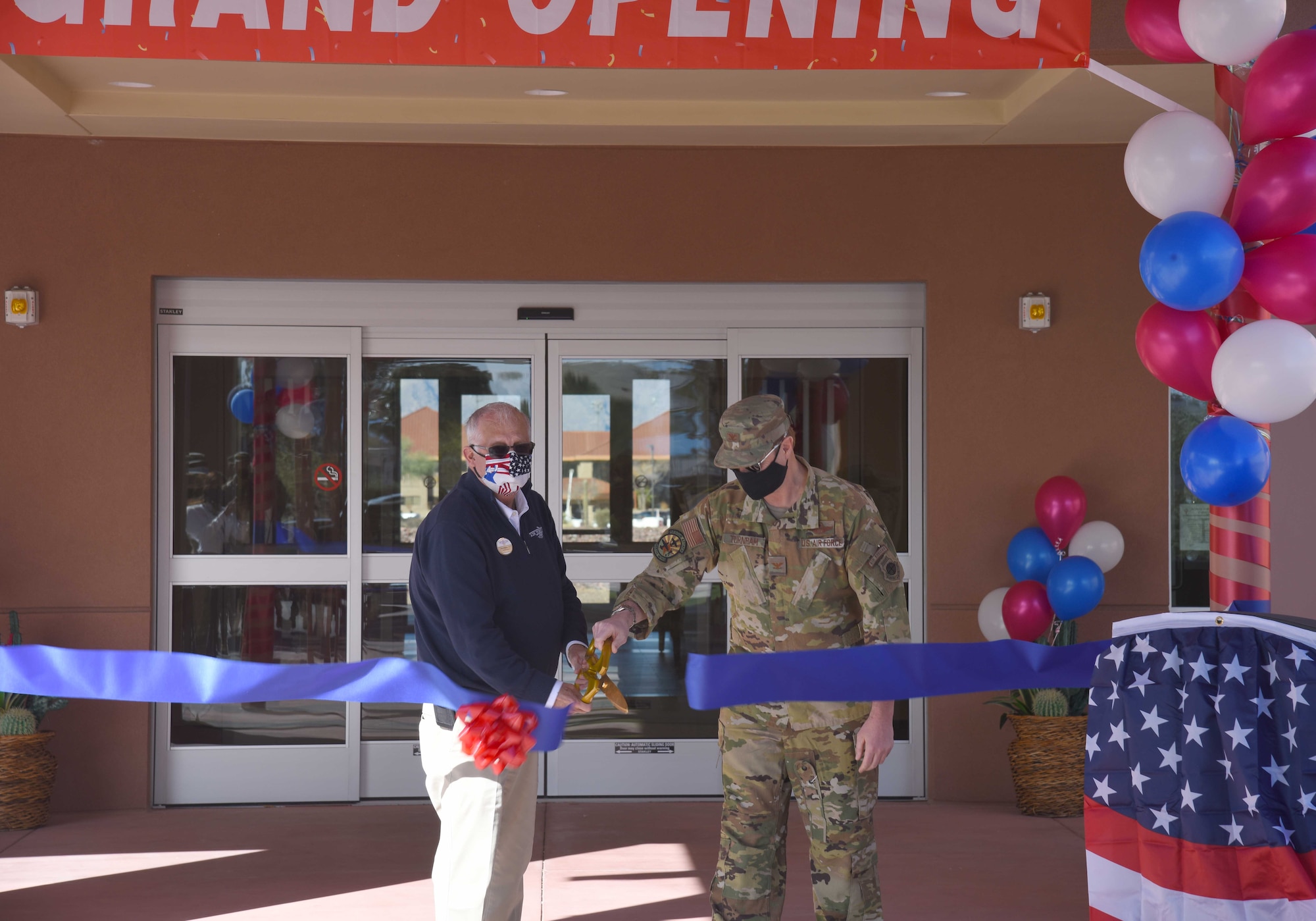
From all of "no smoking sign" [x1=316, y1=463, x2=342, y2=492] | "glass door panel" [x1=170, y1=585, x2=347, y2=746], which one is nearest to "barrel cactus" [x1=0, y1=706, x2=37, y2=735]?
"glass door panel" [x1=170, y1=585, x2=347, y2=746]

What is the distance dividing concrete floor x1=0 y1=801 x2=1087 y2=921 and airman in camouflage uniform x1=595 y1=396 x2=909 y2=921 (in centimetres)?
113

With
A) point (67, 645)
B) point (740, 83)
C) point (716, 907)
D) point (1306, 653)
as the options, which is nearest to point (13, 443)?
point (67, 645)

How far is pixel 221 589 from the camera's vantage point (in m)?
5.88

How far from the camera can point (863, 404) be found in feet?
19.9

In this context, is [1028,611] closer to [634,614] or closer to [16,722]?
[634,614]

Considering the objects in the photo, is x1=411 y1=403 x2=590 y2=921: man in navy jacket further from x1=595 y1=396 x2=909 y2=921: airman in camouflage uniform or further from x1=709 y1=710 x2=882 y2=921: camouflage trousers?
x1=709 y1=710 x2=882 y2=921: camouflage trousers

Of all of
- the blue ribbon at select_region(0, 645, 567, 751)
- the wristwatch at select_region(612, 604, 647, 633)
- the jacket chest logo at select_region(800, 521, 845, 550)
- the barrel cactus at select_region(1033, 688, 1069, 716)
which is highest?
the jacket chest logo at select_region(800, 521, 845, 550)

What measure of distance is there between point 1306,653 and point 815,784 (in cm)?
134

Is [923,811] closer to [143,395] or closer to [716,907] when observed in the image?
[716,907]

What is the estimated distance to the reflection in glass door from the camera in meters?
5.98

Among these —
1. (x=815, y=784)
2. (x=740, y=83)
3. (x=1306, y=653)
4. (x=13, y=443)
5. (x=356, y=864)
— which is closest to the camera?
(x=1306, y=653)

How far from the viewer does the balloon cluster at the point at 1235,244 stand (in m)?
3.09

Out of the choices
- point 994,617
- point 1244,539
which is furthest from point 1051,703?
point 1244,539

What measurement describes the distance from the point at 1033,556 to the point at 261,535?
13.1ft
